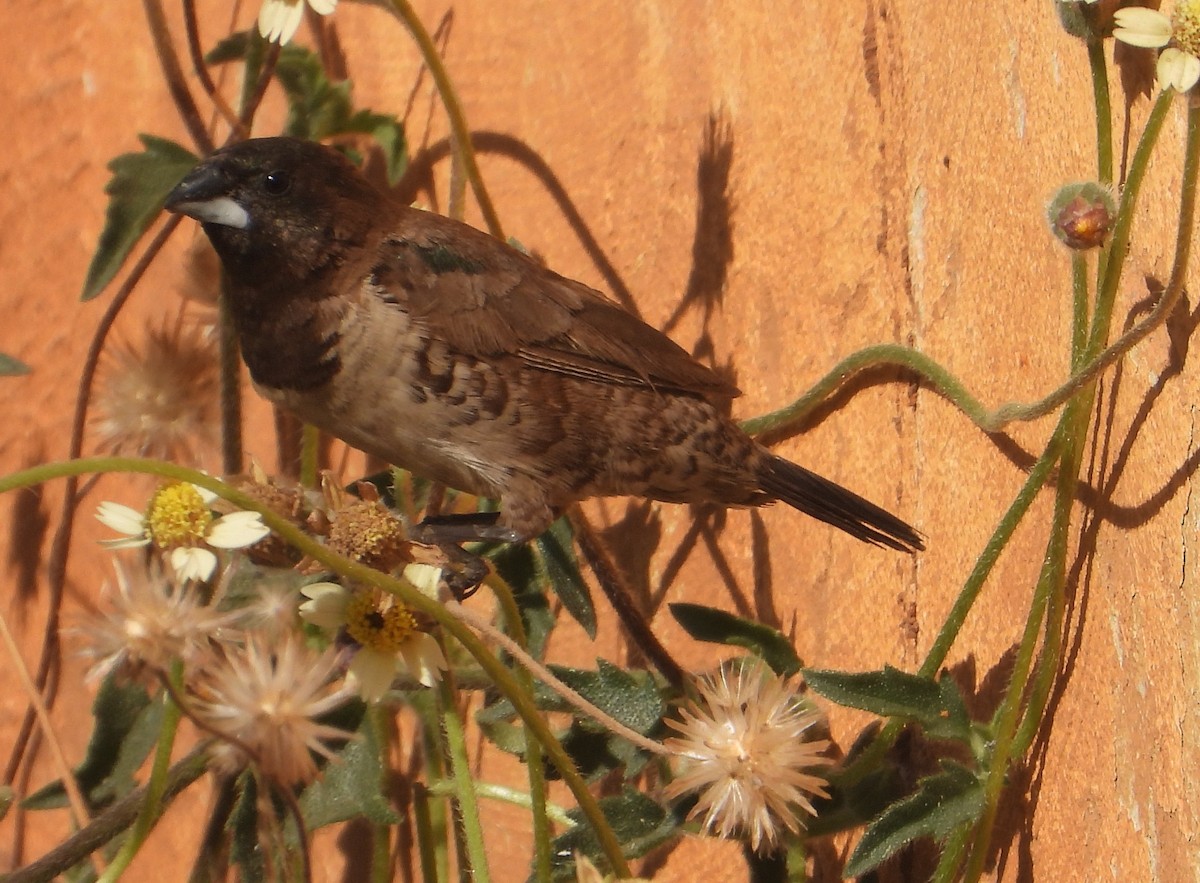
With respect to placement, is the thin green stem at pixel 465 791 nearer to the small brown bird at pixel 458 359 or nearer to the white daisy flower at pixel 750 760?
the white daisy flower at pixel 750 760

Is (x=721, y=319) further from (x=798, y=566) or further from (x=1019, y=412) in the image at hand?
(x=1019, y=412)

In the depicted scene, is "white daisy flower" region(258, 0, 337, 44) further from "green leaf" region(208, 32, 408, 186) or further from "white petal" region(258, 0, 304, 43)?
"green leaf" region(208, 32, 408, 186)

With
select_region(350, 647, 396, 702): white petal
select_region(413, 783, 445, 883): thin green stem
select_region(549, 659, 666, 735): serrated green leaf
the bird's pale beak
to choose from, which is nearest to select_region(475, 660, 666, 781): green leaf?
select_region(549, 659, 666, 735): serrated green leaf

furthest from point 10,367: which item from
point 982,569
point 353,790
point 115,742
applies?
point 982,569

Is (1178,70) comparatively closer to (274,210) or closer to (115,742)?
(274,210)

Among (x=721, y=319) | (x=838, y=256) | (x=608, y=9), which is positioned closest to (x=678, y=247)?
(x=721, y=319)

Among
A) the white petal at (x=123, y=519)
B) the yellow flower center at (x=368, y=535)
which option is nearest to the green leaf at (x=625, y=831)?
the yellow flower center at (x=368, y=535)
